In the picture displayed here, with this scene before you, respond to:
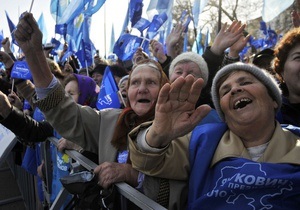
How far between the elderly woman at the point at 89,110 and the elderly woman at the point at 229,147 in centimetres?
40

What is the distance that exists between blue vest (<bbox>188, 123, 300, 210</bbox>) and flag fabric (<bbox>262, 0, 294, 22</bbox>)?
3947 mm

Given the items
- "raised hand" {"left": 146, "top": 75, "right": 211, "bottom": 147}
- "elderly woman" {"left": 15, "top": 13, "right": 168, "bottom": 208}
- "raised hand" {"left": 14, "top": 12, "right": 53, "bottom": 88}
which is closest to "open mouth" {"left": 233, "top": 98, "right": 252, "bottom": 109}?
"raised hand" {"left": 146, "top": 75, "right": 211, "bottom": 147}

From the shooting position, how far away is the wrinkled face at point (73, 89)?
2.84m

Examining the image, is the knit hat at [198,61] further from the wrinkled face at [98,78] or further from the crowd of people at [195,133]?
the wrinkled face at [98,78]

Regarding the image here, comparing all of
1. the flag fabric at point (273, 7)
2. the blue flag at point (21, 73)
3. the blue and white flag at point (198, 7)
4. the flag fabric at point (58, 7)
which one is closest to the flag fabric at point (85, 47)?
the flag fabric at point (58, 7)

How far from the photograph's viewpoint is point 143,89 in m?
1.88

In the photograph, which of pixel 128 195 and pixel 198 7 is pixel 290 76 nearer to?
pixel 128 195

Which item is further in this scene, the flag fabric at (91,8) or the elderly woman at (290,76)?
the flag fabric at (91,8)

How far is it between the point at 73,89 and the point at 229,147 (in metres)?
1.84

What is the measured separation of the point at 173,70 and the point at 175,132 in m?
1.24

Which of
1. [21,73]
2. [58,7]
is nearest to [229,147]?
[21,73]

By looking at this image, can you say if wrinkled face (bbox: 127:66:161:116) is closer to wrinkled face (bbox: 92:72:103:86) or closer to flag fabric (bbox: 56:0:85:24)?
wrinkled face (bbox: 92:72:103:86)

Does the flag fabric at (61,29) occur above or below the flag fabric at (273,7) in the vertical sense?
below

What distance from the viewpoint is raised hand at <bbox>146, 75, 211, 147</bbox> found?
128 cm
